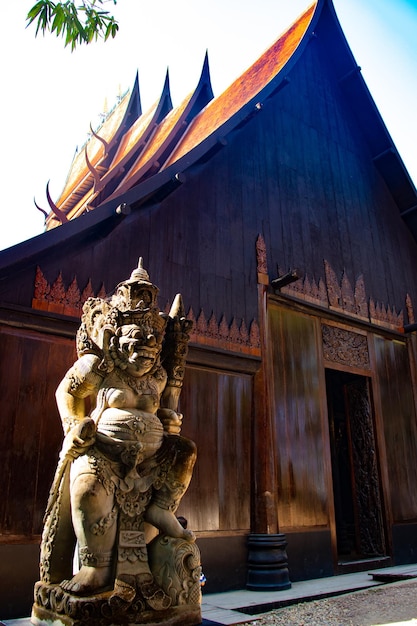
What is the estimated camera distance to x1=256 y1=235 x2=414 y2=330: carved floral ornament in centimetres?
632

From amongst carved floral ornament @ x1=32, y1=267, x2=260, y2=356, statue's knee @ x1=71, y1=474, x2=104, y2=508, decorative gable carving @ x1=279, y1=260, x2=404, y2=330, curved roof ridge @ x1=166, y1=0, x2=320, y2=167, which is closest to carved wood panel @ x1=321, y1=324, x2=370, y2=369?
decorative gable carving @ x1=279, y1=260, x2=404, y2=330

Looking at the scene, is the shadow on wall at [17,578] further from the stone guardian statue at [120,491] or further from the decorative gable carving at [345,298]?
the decorative gable carving at [345,298]

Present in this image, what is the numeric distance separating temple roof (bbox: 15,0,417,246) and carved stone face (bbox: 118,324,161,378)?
9.75ft

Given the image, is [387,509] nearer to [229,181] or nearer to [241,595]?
[241,595]

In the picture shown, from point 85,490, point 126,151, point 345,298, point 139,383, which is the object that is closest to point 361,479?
point 345,298

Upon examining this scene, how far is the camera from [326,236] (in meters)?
7.25

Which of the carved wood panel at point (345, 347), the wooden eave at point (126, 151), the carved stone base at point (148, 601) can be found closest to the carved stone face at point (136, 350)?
the carved stone base at point (148, 601)

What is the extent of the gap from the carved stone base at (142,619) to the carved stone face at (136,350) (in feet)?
3.63

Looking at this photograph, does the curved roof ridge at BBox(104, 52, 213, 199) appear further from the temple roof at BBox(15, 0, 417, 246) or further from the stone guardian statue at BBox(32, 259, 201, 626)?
the stone guardian statue at BBox(32, 259, 201, 626)

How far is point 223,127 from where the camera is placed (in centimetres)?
588

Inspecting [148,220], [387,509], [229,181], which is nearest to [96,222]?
[148,220]

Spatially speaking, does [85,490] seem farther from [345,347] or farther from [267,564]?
[345,347]

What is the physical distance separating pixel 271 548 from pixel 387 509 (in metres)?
2.35

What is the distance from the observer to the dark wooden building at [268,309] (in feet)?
13.8
